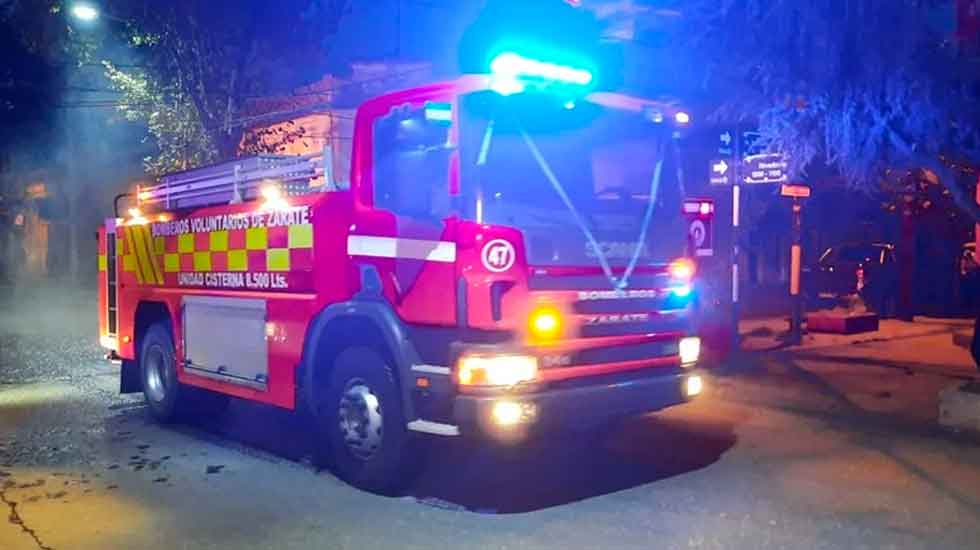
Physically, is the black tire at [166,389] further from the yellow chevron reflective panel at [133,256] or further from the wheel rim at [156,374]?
the yellow chevron reflective panel at [133,256]

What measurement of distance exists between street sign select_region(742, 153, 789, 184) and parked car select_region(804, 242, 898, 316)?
7.33 metres

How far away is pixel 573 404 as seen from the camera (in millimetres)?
5902

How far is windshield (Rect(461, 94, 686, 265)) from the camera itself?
19.2ft

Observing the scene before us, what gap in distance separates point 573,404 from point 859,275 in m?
15.2

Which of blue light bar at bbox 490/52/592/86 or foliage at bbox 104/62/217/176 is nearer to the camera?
blue light bar at bbox 490/52/592/86

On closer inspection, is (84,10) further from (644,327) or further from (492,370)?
(492,370)

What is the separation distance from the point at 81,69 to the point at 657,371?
2320 cm

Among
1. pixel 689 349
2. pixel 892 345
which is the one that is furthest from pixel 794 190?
pixel 689 349

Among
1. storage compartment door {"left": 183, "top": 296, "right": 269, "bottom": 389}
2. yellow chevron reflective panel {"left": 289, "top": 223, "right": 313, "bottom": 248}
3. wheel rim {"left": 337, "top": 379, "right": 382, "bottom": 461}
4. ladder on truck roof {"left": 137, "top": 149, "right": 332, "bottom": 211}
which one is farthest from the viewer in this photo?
storage compartment door {"left": 183, "top": 296, "right": 269, "bottom": 389}

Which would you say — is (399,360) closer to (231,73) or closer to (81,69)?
(231,73)

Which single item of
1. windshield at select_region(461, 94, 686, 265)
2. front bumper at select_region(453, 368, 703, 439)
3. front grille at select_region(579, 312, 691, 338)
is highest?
windshield at select_region(461, 94, 686, 265)

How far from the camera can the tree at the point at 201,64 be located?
1692 centimetres

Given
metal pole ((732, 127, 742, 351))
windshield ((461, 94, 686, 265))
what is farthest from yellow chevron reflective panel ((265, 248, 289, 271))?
metal pole ((732, 127, 742, 351))

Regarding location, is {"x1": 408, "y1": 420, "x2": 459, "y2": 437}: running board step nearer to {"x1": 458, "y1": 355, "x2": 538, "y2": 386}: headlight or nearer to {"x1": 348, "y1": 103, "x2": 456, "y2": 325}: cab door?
{"x1": 458, "y1": 355, "x2": 538, "y2": 386}: headlight
